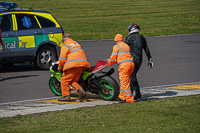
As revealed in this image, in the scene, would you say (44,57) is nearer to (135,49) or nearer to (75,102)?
(75,102)

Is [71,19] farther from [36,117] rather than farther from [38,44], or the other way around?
[36,117]

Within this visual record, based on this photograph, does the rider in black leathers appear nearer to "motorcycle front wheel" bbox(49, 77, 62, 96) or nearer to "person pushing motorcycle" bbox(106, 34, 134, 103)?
"person pushing motorcycle" bbox(106, 34, 134, 103)

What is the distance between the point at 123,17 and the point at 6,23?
82.6ft

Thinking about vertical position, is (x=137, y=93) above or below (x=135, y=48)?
below

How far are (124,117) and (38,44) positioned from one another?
716 centimetres

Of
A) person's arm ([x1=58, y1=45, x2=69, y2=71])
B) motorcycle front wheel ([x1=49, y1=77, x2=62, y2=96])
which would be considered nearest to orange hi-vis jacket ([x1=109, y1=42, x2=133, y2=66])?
person's arm ([x1=58, y1=45, x2=69, y2=71])

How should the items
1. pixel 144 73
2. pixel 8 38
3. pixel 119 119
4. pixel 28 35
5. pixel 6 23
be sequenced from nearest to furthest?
pixel 119 119 < pixel 144 73 < pixel 8 38 < pixel 6 23 < pixel 28 35

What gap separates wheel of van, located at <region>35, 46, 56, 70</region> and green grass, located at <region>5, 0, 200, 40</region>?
1040 centimetres

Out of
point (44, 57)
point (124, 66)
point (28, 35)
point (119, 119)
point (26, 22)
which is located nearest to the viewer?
point (119, 119)

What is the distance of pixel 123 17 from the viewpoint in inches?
1506

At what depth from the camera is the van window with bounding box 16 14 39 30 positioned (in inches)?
547

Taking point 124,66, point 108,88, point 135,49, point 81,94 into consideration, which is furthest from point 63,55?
point 135,49

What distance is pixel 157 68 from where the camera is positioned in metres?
14.1

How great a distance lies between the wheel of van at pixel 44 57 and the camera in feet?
46.7
